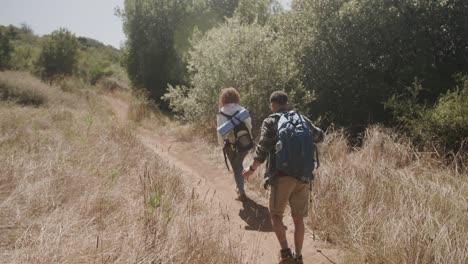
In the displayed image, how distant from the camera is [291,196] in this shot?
3.71 m

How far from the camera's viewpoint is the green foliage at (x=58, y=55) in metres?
18.2

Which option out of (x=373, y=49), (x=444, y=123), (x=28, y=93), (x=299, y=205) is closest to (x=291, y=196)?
(x=299, y=205)

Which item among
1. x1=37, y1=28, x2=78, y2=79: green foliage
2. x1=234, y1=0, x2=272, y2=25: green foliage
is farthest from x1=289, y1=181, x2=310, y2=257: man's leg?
x1=37, y1=28, x2=78, y2=79: green foliage

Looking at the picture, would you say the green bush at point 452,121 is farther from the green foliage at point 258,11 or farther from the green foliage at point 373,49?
the green foliage at point 258,11

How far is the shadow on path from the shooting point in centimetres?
475

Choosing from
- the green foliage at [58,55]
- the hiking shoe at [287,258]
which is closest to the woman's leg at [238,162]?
the hiking shoe at [287,258]

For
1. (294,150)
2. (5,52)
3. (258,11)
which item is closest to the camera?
(294,150)

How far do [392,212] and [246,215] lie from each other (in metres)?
2.06

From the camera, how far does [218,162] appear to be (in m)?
8.02

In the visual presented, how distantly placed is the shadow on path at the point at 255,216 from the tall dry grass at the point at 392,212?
656 millimetres

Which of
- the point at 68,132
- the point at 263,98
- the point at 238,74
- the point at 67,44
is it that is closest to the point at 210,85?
the point at 238,74

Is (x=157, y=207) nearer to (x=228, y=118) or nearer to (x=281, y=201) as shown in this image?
(x=281, y=201)

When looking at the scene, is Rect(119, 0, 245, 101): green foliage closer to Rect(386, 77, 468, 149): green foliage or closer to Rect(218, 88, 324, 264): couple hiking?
Rect(386, 77, 468, 149): green foliage

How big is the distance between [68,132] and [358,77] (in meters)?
7.97
